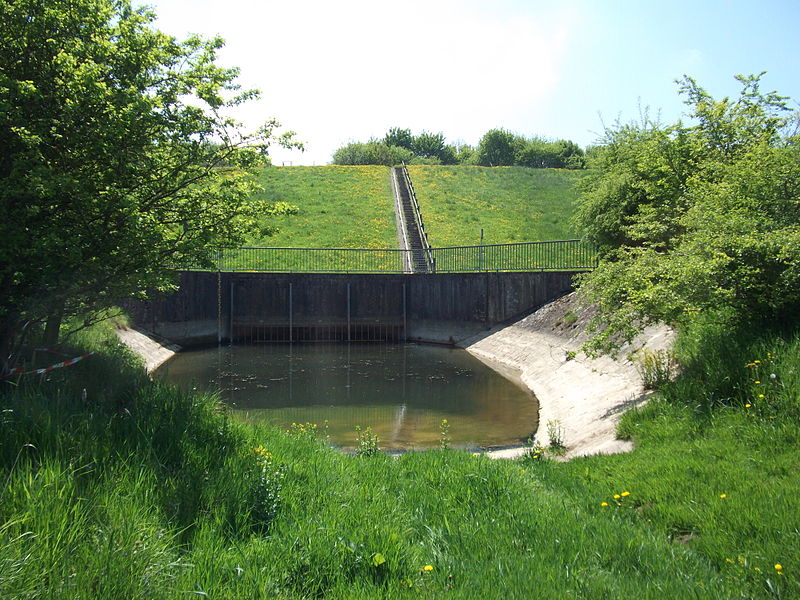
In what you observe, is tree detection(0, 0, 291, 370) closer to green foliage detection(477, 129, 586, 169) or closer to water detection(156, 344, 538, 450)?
water detection(156, 344, 538, 450)

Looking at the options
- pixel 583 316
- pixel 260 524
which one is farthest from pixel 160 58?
pixel 583 316

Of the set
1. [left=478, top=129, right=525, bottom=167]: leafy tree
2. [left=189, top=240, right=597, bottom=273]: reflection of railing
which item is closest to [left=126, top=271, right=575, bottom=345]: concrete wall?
[left=189, top=240, right=597, bottom=273]: reflection of railing

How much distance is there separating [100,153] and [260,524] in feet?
15.9

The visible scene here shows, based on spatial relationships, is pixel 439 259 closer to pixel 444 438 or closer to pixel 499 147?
pixel 444 438

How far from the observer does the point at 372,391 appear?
18203 mm

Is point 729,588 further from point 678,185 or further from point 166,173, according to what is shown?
point 678,185

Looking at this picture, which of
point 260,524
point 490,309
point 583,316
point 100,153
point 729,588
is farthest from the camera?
point 490,309

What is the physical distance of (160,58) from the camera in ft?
25.8

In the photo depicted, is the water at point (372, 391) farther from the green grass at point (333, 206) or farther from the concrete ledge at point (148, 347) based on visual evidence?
the green grass at point (333, 206)

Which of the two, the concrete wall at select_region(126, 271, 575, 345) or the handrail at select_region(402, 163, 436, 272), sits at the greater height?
the handrail at select_region(402, 163, 436, 272)

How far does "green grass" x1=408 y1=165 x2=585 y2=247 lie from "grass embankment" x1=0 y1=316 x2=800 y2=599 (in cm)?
3403

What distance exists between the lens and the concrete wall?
91.6 feet

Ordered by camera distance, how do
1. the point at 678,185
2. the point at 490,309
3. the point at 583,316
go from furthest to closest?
the point at 490,309
the point at 583,316
the point at 678,185

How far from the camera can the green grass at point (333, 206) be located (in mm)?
41188
